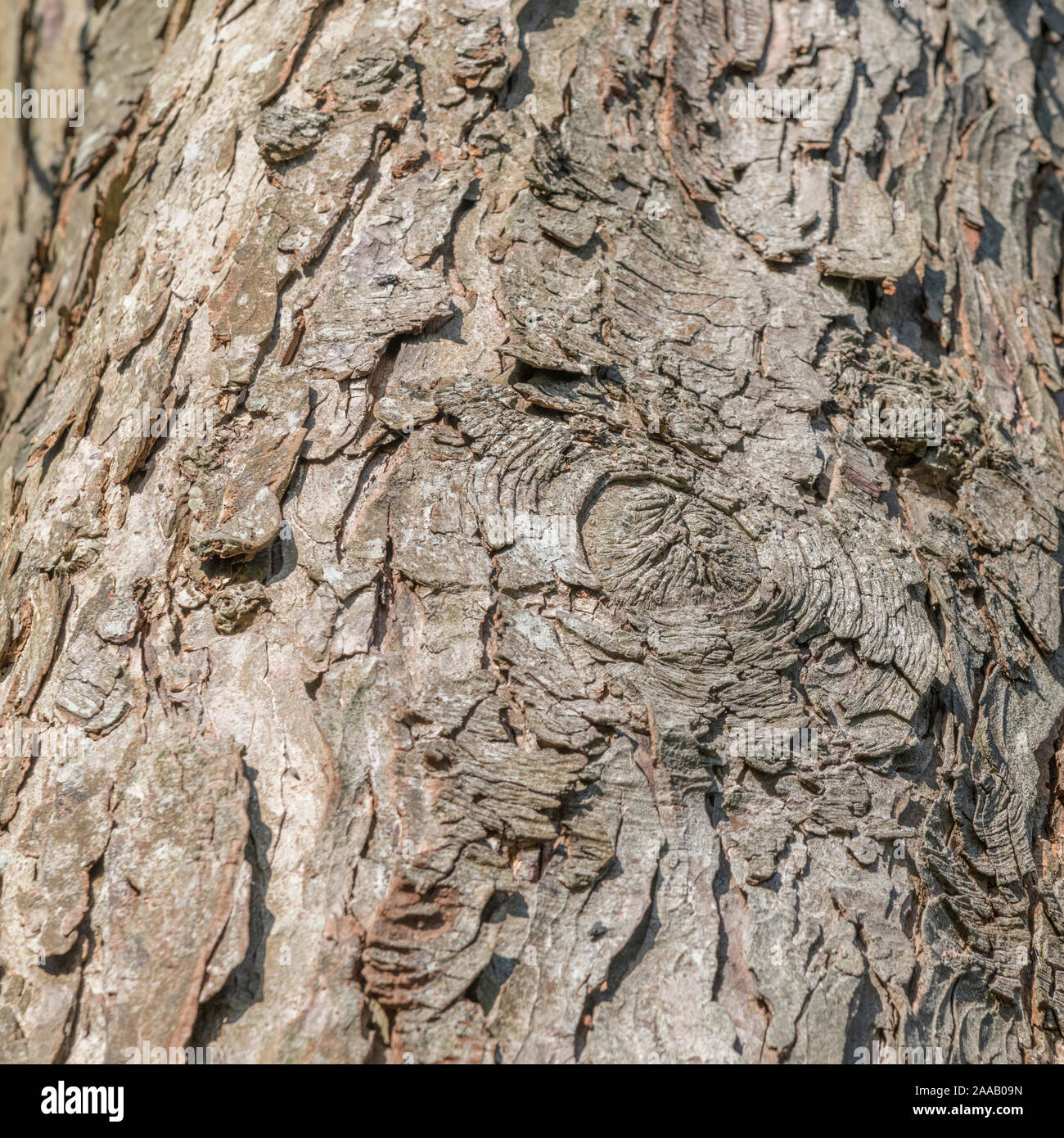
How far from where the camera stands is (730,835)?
1.59 meters

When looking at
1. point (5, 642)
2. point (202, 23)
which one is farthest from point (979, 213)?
point (5, 642)

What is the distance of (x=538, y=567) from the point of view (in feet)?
5.60

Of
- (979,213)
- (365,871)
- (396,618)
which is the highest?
(979,213)

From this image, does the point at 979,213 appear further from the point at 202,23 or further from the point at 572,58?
the point at 202,23

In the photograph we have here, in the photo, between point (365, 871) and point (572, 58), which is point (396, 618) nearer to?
point (365, 871)

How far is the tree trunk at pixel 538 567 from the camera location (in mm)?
1448

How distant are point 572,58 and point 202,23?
114 cm

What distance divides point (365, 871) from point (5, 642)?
0.92 m

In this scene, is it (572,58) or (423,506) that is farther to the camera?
(572,58)

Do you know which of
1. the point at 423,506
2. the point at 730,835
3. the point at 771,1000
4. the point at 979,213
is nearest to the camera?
the point at 771,1000

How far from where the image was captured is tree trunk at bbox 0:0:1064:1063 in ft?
Result: 4.75

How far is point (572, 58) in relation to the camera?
2359 millimetres

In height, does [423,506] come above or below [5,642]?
above
